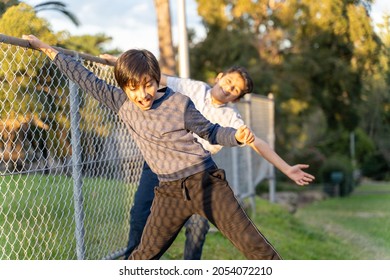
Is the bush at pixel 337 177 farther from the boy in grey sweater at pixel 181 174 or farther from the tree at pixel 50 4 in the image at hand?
the boy in grey sweater at pixel 181 174

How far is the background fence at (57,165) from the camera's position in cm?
465

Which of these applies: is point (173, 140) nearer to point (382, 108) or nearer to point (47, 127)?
point (47, 127)

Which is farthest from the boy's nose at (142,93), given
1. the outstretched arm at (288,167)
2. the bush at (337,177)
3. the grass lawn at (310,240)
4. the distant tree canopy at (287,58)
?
the bush at (337,177)

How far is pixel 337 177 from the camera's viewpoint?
32.5 metres

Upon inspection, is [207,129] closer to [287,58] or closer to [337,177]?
[287,58]

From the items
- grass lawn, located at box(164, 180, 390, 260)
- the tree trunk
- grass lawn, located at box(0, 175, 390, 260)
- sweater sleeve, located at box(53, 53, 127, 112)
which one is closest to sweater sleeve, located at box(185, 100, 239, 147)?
sweater sleeve, located at box(53, 53, 127, 112)

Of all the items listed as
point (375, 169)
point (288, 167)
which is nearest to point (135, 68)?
point (288, 167)

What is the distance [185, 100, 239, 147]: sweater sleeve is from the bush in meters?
28.8

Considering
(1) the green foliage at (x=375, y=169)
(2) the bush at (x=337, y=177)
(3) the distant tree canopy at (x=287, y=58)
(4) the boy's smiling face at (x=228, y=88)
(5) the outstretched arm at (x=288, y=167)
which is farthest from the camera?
(1) the green foliage at (x=375, y=169)

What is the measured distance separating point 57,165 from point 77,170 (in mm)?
209

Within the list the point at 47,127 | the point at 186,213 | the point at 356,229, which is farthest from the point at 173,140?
the point at 356,229

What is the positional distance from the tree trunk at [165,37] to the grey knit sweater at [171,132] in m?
12.9

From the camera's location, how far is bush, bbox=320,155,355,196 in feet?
107

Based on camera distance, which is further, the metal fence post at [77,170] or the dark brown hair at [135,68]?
the metal fence post at [77,170]
